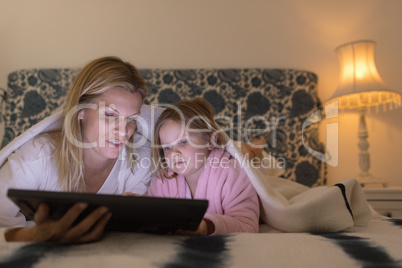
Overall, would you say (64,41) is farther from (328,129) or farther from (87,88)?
(328,129)

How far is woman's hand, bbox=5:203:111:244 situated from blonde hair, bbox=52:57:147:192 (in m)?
0.53

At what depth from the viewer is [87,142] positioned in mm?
1274

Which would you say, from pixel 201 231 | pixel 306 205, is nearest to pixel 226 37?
pixel 306 205

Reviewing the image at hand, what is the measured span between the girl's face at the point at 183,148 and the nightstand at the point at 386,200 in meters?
1.39

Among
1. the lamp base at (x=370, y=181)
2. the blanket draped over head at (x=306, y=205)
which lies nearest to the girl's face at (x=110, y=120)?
the blanket draped over head at (x=306, y=205)

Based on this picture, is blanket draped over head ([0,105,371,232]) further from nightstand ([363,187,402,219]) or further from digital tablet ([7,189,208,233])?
nightstand ([363,187,402,219])

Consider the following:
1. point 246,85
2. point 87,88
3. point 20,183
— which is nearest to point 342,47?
point 246,85

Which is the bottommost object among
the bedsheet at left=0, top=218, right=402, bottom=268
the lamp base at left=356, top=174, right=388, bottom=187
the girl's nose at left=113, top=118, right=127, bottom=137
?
the lamp base at left=356, top=174, right=388, bottom=187

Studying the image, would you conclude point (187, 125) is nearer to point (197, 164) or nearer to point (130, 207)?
point (197, 164)

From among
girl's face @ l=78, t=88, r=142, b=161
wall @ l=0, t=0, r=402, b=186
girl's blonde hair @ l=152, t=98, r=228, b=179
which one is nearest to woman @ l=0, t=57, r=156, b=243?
girl's face @ l=78, t=88, r=142, b=161

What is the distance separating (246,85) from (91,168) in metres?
1.56

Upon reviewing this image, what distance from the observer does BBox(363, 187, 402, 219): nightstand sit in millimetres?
2230

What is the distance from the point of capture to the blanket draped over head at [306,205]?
102 cm

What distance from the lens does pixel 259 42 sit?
288 cm
